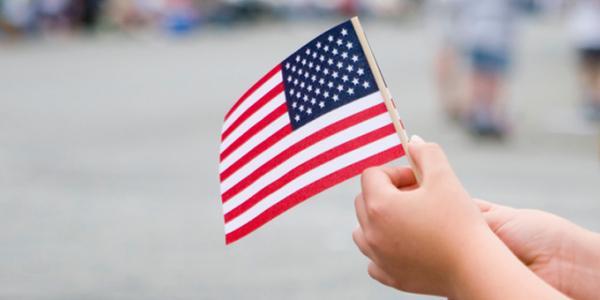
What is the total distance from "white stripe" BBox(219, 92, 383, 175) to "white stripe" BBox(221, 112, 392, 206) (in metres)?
0.02

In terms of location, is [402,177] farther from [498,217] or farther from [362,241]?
[498,217]

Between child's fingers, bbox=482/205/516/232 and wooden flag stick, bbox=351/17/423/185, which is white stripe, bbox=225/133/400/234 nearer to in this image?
wooden flag stick, bbox=351/17/423/185

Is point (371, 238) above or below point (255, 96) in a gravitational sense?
below

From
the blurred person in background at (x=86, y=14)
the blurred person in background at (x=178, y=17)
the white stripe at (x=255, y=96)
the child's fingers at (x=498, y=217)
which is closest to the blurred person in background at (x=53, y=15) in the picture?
the blurred person in background at (x=86, y=14)

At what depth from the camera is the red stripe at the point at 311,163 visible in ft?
5.76

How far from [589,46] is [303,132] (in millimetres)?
7483

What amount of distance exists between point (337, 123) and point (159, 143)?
6417 millimetres

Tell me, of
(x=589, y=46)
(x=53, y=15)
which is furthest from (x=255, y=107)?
(x=53, y=15)

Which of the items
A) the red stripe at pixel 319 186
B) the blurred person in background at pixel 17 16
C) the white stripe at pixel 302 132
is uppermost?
the blurred person in background at pixel 17 16

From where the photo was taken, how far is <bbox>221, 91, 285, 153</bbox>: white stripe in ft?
6.18

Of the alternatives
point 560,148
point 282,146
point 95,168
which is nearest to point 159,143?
point 95,168

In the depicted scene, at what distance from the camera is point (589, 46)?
892 cm

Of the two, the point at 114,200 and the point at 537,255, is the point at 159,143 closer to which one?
the point at 114,200

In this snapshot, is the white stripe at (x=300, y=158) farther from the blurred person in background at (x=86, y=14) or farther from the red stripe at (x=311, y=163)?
the blurred person in background at (x=86, y=14)
